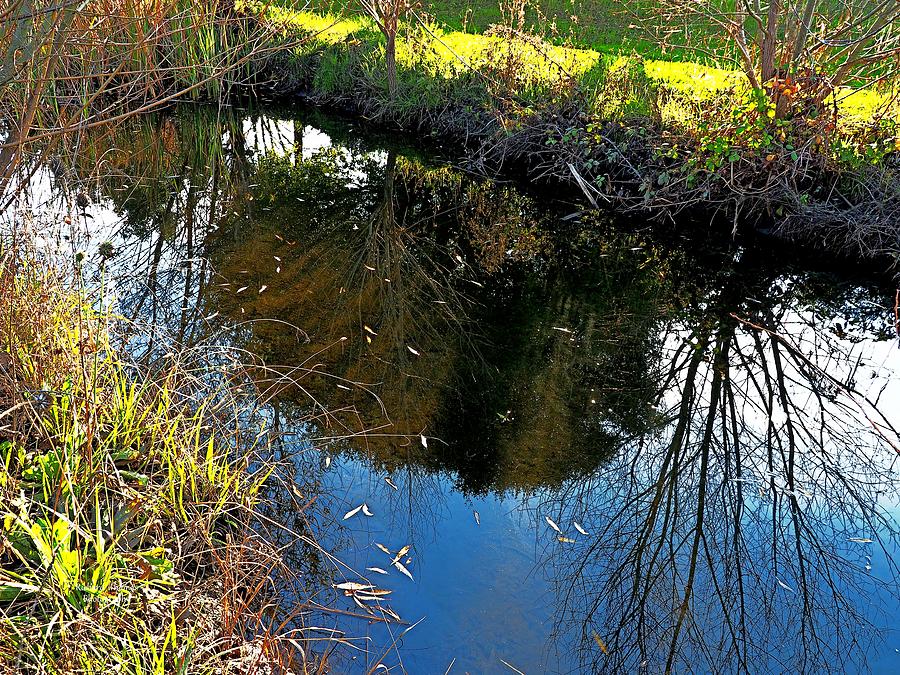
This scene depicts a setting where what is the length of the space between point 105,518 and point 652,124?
265 inches

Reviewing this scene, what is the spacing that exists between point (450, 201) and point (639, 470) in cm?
500

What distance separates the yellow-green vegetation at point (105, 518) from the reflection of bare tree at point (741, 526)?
154 cm

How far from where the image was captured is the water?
11.4 ft

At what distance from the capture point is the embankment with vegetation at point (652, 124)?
22.7 ft

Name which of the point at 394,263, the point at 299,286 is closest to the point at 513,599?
the point at 299,286

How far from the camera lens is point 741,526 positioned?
407cm

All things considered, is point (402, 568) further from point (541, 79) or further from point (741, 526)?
point (541, 79)

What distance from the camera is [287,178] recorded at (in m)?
9.34

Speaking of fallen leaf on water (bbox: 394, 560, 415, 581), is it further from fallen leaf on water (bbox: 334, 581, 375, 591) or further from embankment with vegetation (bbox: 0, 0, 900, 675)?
embankment with vegetation (bbox: 0, 0, 900, 675)

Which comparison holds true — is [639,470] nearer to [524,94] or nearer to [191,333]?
[191,333]

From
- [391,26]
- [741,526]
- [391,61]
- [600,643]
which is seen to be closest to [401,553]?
[600,643]

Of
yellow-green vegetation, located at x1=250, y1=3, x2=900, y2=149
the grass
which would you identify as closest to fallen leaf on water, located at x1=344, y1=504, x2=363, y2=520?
yellow-green vegetation, located at x1=250, y1=3, x2=900, y2=149

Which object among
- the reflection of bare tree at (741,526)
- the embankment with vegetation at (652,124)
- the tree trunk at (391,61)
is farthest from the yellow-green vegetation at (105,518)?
the tree trunk at (391,61)

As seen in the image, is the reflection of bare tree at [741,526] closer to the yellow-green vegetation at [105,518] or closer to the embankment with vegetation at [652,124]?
the yellow-green vegetation at [105,518]
